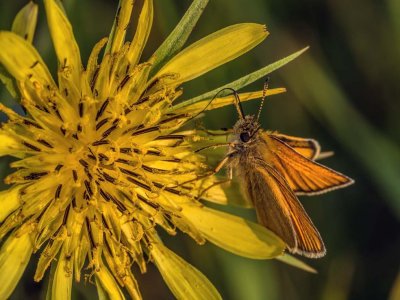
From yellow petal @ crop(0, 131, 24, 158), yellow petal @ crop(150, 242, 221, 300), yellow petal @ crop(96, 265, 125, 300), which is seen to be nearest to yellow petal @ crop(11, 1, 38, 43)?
yellow petal @ crop(0, 131, 24, 158)

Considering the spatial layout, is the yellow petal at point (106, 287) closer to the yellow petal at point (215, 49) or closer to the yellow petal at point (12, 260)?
the yellow petal at point (12, 260)

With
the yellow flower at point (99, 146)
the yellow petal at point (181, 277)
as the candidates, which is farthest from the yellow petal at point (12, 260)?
the yellow petal at point (181, 277)

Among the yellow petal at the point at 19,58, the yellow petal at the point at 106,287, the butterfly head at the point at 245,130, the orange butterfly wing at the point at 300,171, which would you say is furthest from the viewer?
the butterfly head at the point at 245,130

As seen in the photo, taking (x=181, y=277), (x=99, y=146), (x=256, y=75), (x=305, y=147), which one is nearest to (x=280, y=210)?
(x=305, y=147)

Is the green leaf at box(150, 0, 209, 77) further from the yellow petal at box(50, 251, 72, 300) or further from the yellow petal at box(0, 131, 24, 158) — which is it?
the yellow petal at box(50, 251, 72, 300)

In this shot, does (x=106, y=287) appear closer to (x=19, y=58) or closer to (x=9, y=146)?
(x=9, y=146)

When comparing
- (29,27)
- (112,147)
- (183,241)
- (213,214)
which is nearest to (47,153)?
(112,147)

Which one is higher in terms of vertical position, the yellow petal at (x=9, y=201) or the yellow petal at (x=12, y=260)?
the yellow petal at (x=9, y=201)
